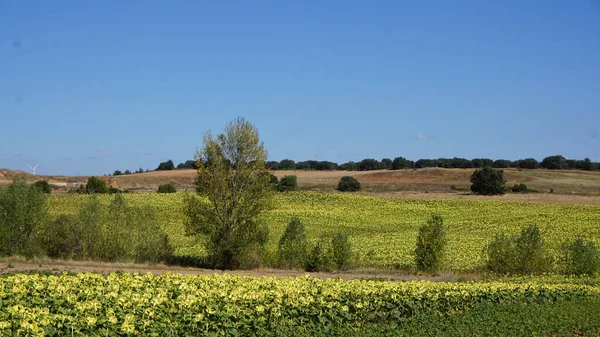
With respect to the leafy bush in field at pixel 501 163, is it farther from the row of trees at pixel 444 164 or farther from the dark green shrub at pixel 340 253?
the dark green shrub at pixel 340 253

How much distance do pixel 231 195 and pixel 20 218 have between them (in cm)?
1420

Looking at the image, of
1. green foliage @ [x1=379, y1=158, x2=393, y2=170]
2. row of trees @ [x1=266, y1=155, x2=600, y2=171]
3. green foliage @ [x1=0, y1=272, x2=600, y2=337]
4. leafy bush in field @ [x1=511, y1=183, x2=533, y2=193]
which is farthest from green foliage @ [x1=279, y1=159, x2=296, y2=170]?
green foliage @ [x1=0, y1=272, x2=600, y2=337]

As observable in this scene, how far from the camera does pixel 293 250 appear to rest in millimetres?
45531

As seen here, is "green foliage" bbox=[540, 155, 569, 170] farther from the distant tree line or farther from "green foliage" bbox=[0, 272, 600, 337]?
"green foliage" bbox=[0, 272, 600, 337]

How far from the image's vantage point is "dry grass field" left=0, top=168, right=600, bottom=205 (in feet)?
363

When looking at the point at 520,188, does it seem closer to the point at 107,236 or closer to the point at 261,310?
the point at 107,236

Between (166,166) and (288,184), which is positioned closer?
(288,184)

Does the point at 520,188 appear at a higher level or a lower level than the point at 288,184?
lower

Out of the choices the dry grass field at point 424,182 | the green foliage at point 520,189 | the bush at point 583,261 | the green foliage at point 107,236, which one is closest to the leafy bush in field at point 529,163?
the dry grass field at point 424,182

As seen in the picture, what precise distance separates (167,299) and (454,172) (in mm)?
128668

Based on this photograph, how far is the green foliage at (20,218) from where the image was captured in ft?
142

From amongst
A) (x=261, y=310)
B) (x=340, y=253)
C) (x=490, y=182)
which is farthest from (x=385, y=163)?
(x=261, y=310)

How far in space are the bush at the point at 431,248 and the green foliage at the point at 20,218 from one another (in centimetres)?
2518

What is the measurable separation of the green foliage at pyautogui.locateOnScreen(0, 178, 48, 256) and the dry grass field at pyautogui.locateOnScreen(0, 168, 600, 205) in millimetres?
63289
